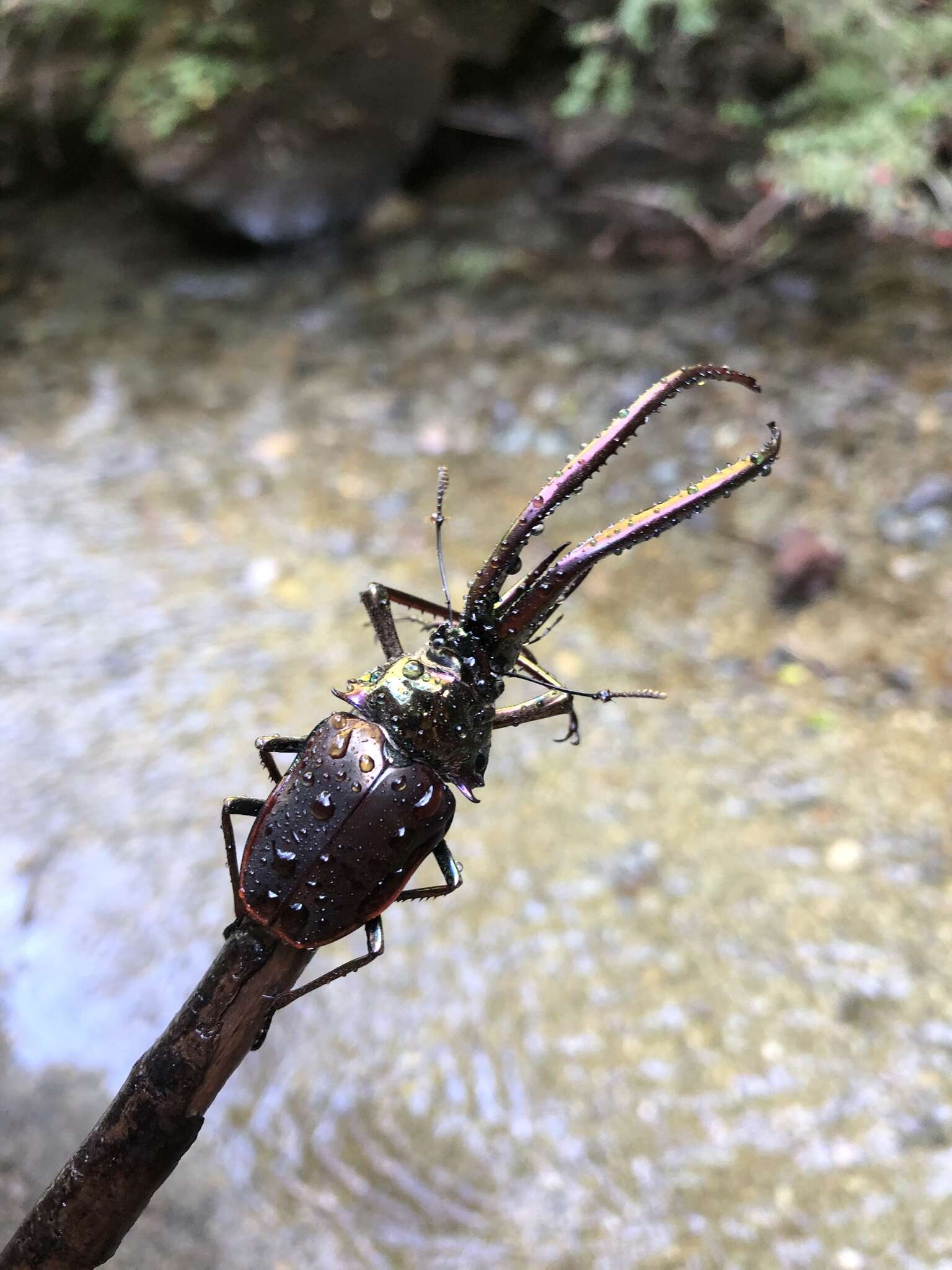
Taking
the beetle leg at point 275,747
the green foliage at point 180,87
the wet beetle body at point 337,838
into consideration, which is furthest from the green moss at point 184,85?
the wet beetle body at point 337,838

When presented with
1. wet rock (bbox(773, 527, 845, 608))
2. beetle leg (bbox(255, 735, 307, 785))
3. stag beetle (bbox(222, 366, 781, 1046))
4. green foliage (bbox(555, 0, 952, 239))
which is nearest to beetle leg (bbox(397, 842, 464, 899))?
stag beetle (bbox(222, 366, 781, 1046))

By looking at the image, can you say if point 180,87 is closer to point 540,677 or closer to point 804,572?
point 804,572

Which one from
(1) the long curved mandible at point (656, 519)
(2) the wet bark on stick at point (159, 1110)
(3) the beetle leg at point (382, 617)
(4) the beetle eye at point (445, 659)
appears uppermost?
(1) the long curved mandible at point (656, 519)

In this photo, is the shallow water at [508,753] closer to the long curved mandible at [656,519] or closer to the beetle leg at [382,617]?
the beetle leg at [382,617]

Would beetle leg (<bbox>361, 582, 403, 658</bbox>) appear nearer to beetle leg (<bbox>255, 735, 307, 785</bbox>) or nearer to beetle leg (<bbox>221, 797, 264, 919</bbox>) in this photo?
beetle leg (<bbox>255, 735, 307, 785</bbox>)

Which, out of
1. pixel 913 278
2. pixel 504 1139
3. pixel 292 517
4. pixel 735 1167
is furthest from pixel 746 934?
pixel 913 278

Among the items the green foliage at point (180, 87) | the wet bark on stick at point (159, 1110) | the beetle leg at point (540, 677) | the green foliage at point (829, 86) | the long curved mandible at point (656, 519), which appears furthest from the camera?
the green foliage at point (180, 87)

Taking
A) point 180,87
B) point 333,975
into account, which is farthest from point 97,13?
point 333,975
